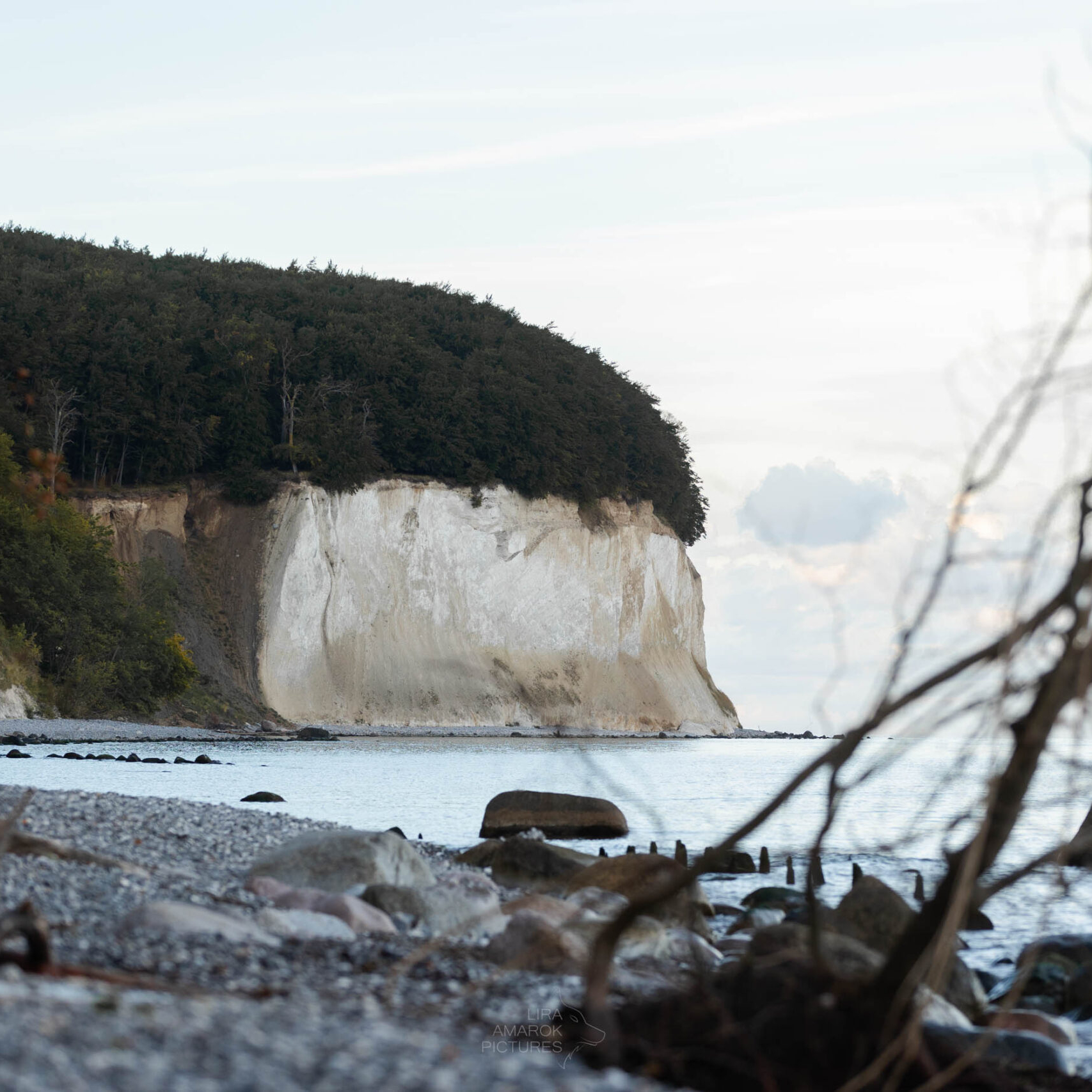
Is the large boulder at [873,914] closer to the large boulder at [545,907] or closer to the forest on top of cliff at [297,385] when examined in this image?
the large boulder at [545,907]

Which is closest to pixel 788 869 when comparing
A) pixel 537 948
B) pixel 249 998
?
pixel 537 948

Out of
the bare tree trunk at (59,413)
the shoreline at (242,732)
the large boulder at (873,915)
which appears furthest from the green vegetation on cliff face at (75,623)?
the large boulder at (873,915)

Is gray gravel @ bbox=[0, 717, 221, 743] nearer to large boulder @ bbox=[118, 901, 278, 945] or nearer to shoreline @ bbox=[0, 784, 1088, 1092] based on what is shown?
shoreline @ bbox=[0, 784, 1088, 1092]

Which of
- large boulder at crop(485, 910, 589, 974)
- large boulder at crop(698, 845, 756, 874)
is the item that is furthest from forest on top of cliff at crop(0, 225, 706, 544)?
large boulder at crop(485, 910, 589, 974)

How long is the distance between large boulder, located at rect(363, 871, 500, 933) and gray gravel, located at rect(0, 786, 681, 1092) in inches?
36.5

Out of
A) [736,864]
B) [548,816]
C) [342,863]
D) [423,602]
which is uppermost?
[423,602]

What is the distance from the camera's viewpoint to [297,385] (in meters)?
65.0

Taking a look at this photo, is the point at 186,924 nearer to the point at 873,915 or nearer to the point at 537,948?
the point at 537,948

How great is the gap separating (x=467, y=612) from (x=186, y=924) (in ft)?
197

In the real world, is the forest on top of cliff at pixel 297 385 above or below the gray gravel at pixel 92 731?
above

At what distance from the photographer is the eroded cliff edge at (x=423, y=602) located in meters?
60.2

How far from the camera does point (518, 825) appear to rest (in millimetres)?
19188

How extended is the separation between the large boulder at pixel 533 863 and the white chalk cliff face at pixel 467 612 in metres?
47.1

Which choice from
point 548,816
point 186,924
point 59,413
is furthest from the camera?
point 59,413
